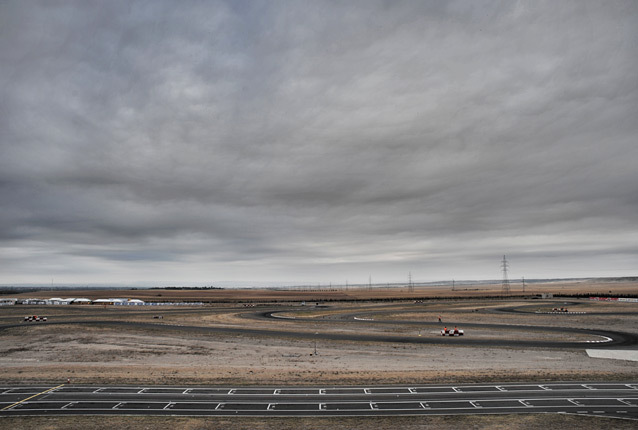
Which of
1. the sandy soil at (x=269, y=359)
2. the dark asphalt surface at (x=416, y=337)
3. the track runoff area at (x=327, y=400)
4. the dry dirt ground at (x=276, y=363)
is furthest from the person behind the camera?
the dark asphalt surface at (x=416, y=337)

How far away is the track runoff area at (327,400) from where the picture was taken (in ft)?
93.9

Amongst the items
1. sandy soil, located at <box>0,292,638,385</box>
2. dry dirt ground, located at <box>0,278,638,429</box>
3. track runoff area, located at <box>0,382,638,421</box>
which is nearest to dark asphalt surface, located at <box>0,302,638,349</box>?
dry dirt ground, located at <box>0,278,638,429</box>

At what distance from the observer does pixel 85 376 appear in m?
39.5

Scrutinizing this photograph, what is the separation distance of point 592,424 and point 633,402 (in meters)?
7.25

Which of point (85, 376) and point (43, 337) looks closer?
point (85, 376)

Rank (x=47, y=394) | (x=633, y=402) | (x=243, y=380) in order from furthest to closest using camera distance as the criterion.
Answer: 1. (x=243, y=380)
2. (x=47, y=394)
3. (x=633, y=402)

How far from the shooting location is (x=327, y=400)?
3117 cm

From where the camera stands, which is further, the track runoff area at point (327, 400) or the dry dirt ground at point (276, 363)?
the track runoff area at point (327, 400)

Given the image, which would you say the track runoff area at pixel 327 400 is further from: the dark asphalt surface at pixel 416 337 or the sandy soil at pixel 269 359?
the dark asphalt surface at pixel 416 337

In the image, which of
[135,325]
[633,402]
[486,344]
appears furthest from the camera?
[135,325]

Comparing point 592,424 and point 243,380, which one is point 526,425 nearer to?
point 592,424

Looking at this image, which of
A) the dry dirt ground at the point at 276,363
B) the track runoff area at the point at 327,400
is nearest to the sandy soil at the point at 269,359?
the dry dirt ground at the point at 276,363

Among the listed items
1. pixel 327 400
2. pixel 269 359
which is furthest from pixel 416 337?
pixel 327 400

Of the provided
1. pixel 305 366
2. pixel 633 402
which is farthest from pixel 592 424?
pixel 305 366
